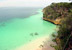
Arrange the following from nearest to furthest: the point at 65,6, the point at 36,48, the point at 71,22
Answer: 1. the point at 71,22
2. the point at 36,48
3. the point at 65,6

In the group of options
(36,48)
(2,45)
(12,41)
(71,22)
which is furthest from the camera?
(12,41)

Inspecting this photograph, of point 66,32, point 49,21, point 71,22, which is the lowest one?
point 49,21

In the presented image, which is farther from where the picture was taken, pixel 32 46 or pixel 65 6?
pixel 65 6

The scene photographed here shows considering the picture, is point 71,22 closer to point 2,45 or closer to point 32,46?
point 32,46

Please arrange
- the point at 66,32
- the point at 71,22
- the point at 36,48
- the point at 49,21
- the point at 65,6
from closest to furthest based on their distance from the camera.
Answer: the point at 71,22 → the point at 66,32 → the point at 36,48 → the point at 65,6 → the point at 49,21

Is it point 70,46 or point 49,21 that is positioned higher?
point 70,46

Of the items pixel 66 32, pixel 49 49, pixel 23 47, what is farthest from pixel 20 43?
pixel 66 32

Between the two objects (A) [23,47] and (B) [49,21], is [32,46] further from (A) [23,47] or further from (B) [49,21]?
(B) [49,21]

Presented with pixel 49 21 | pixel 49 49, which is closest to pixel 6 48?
pixel 49 49

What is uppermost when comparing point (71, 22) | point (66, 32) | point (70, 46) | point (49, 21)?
point (71, 22)
